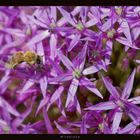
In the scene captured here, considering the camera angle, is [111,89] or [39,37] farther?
[39,37]

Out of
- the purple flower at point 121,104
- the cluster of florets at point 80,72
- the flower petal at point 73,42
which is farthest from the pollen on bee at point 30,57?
the purple flower at point 121,104

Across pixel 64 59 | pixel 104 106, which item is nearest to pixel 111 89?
pixel 104 106

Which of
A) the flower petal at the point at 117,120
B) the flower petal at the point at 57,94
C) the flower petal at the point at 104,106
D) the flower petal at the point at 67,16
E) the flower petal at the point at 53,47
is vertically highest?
the flower petal at the point at 67,16

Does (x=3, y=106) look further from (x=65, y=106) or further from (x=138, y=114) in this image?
(x=138, y=114)

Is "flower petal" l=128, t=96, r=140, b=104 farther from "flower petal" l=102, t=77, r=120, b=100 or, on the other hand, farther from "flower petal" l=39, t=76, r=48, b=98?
"flower petal" l=39, t=76, r=48, b=98

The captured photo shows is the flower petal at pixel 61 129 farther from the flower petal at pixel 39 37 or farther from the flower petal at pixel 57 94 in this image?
the flower petal at pixel 39 37

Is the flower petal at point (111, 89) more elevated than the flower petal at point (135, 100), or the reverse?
the flower petal at point (111, 89)

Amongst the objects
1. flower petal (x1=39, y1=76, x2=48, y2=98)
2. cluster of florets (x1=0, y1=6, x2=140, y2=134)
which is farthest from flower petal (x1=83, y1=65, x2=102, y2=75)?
flower petal (x1=39, y1=76, x2=48, y2=98)

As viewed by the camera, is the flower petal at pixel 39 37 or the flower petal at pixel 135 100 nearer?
the flower petal at pixel 135 100

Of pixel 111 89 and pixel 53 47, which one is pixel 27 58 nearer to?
pixel 53 47
